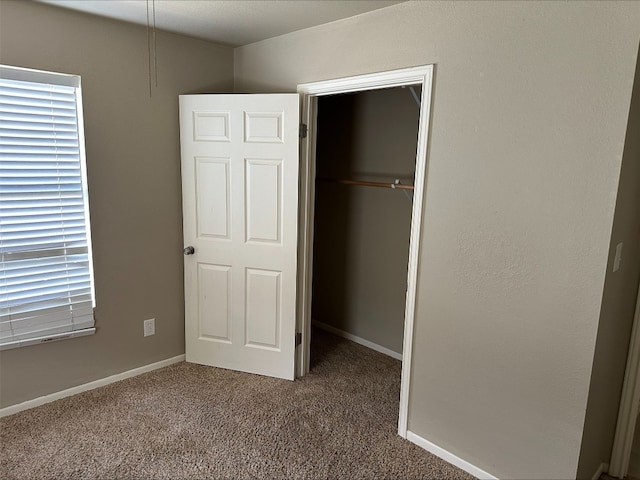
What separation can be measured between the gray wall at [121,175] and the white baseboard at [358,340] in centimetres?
134

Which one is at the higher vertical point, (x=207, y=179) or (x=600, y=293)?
(x=207, y=179)

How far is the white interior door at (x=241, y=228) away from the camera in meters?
2.82

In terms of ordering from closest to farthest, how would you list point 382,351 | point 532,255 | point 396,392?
1. point 532,255
2. point 396,392
3. point 382,351

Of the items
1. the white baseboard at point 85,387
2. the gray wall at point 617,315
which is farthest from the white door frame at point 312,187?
the white baseboard at point 85,387

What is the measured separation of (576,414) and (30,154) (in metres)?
2.95

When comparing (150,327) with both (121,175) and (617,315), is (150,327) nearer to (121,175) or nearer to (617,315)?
(121,175)

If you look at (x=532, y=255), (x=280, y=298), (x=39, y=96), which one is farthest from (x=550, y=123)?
(x=39, y=96)

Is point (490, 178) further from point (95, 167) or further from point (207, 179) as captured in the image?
point (95, 167)

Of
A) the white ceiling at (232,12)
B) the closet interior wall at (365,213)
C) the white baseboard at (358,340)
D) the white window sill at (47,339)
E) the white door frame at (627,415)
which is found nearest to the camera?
the white door frame at (627,415)

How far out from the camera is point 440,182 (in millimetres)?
2160

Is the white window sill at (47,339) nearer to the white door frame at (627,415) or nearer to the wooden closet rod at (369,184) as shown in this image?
the wooden closet rod at (369,184)

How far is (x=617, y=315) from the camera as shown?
1.92m

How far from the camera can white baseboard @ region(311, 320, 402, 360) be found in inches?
138

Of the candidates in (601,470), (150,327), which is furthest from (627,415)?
(150,327)
